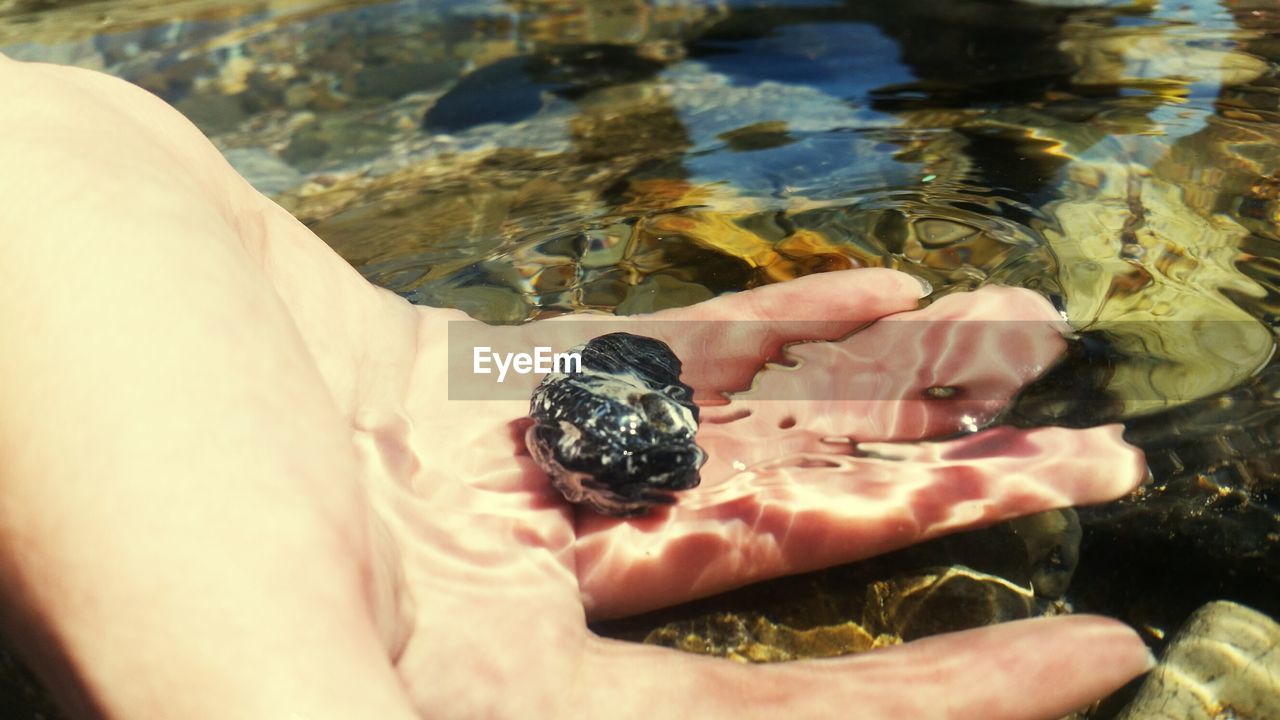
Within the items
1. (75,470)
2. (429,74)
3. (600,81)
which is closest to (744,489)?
(75,470)


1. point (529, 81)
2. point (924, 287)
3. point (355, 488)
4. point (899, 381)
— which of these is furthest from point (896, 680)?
point (529, 81)

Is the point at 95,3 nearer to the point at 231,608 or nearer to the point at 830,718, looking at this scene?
the point at 231,608

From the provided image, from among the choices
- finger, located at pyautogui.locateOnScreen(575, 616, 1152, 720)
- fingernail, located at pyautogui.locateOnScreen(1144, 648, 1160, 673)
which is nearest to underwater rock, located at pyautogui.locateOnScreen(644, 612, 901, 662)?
finger, located at pyautogui.locateOnScreen(575, 616, 1152, 720)

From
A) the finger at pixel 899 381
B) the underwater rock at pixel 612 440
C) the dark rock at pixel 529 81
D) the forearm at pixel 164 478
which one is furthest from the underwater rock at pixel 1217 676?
the dark rock at pixel 529 81

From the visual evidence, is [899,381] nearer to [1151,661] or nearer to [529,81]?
[1151,661]

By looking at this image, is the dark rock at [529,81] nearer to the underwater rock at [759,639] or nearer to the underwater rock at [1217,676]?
the underwater rock at [759,639]

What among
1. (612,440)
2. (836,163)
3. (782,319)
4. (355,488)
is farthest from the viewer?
(836,163)
